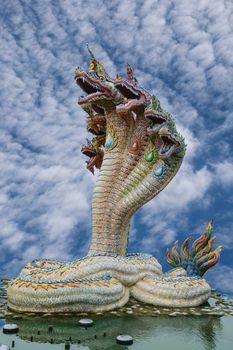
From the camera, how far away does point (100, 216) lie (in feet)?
45.7

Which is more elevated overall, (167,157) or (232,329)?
(167,157)

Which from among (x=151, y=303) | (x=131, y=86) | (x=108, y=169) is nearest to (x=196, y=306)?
(x=151, y=303)

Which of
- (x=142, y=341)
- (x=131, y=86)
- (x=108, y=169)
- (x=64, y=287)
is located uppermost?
(x=131, y=86)

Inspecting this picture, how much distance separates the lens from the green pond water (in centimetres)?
827

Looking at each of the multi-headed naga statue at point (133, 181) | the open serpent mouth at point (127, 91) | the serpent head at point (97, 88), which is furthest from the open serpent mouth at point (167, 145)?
the serpent head at point (97, 88)

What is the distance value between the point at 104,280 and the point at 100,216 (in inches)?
130

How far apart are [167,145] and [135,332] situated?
644 centimetres

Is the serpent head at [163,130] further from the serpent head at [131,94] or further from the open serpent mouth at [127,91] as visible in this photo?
the open serpent mouth at [127,91]

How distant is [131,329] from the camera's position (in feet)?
31.0

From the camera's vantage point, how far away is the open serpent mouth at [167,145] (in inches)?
526

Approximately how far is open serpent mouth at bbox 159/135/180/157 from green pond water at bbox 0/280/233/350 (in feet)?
16.1

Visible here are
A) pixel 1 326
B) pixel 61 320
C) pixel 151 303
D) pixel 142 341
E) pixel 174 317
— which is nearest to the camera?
pixel 142 341

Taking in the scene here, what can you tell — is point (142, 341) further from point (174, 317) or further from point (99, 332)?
point (174, 317)

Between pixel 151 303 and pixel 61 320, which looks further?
pixel 151 303
